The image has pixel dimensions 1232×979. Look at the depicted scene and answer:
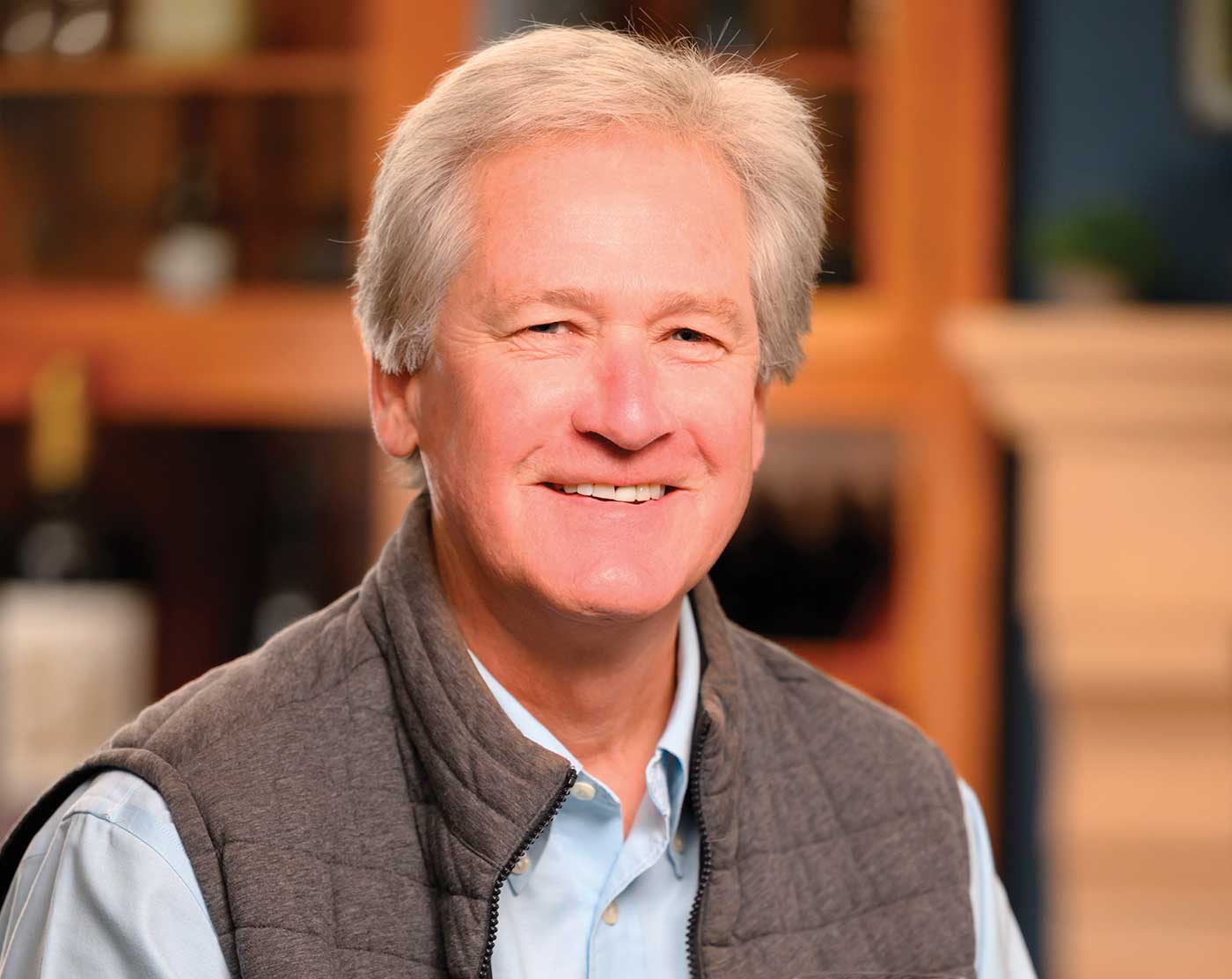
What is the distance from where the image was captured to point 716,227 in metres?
1.03

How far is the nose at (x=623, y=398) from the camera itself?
99cm

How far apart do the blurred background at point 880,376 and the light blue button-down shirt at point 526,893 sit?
1.26 metres

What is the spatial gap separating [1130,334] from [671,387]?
1.44 meters

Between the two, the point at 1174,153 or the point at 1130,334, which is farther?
the point at 1174,153

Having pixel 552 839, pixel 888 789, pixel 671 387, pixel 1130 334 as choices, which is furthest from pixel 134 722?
pixel 1130 334

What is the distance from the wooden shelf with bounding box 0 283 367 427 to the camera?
2.58m

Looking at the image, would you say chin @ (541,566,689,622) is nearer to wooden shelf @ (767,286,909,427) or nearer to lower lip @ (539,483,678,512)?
lower lip @ (539,483,678,512)

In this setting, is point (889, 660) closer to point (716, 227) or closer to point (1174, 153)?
point (1174, 153)

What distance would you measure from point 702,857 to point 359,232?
5.77 ft

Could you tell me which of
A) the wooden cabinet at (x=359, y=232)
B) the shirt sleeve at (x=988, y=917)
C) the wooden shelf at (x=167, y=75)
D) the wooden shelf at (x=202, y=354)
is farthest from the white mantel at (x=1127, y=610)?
the shirt sleeve at (x=988, y=917)

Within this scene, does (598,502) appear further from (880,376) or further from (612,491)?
(880,376)

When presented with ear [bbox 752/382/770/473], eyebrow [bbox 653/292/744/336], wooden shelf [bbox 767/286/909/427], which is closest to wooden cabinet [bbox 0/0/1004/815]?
wooden shelf [bbox 767/286/909/427]

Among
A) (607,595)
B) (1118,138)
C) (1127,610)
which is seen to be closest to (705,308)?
(607,595)

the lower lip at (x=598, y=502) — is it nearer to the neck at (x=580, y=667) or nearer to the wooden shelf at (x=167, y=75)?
the neck at (x=580, y=667)
